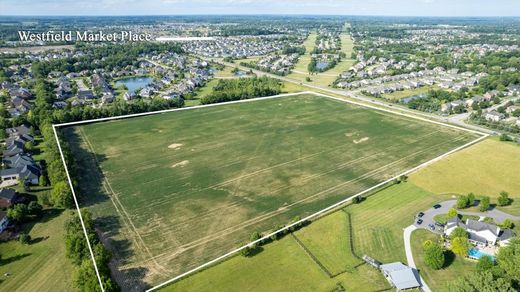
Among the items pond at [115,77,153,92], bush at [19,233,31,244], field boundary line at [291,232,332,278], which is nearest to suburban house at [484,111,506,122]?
field boundary line at [291,232,332,278]

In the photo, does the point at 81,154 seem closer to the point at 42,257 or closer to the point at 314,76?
the point at 42,257

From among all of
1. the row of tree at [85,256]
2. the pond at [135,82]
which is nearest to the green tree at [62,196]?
the row of tree at [85,256]

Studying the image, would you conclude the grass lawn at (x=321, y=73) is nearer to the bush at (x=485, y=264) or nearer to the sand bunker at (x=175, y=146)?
the sand bunker at (x=175, y=146)

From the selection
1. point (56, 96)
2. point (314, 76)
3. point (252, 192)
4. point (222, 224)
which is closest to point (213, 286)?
point (222, 224)

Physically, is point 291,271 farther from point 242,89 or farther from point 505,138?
point 242,89

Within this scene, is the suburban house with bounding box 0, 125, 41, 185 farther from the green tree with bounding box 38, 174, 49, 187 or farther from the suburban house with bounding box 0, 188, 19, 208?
the suburban house with bounding box 0, 188, 19, 208

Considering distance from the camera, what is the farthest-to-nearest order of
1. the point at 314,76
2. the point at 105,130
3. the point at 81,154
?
1. the point at 314,76
2. the point at 105,130
3. the point at 81,154

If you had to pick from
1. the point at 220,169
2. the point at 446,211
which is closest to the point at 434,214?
the point at 446,211
